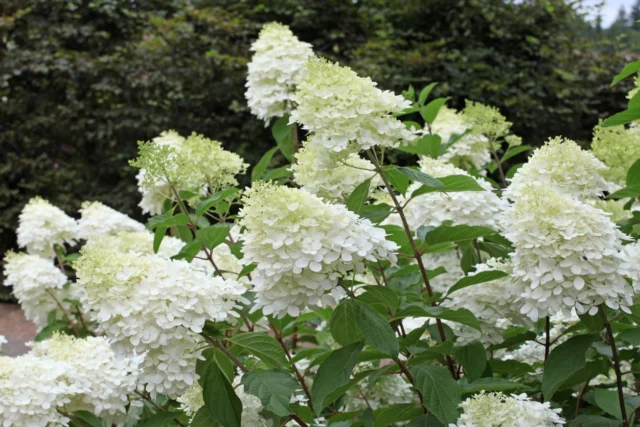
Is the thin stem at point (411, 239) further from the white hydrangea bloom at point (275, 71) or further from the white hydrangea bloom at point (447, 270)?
the white hydrangea bloom at point (275, 71)

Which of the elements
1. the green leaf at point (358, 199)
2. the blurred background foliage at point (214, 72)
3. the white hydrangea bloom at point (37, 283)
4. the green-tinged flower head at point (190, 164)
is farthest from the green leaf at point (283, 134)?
the blurred background foliage at point (214, 72)

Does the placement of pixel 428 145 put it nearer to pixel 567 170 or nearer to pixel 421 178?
pixel 567 170

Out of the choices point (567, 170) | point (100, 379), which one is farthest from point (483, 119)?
point (100, 379)

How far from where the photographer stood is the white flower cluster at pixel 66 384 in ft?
5.57

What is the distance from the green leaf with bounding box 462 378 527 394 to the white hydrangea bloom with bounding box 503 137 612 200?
0.47 metres

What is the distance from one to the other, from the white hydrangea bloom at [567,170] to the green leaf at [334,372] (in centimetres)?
61

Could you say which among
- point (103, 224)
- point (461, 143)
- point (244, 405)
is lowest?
point (103, 224)

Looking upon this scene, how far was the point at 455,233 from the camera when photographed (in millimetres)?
1681

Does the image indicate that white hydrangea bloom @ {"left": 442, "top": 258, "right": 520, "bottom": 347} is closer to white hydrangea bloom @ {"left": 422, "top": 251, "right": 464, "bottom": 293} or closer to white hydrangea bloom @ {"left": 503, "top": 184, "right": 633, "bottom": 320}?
white hydrangea bloom @ {"left": 503, "top": 184, "right": 633, "bottom": 320}

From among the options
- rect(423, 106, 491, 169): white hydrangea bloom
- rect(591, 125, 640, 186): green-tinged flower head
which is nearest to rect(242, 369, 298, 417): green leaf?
rect(591, 125, 640, 186): green-tinged flower head

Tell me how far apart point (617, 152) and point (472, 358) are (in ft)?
2.49

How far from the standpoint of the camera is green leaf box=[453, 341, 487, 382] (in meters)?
1.77

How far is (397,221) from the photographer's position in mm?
2521

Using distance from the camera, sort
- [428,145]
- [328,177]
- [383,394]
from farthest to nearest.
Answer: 1. [428,145]
2. [383,394]
3. [328,177]
